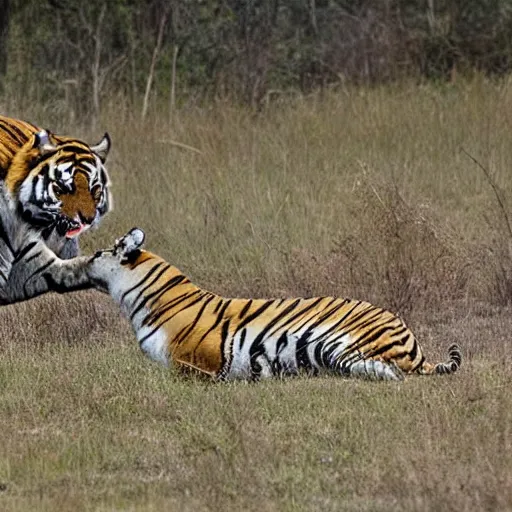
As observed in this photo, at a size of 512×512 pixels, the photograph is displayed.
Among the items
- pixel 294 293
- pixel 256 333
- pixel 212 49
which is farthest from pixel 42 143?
pixel 212 49

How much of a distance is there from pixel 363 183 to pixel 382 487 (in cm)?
567

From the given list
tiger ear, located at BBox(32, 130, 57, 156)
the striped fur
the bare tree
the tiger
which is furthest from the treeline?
the tiger

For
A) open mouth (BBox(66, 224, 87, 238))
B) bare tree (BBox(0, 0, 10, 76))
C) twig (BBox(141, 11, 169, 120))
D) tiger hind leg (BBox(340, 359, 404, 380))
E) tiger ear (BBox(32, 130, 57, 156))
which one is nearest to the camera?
tiger hind leg (BBox(340, 359, 404, 380))

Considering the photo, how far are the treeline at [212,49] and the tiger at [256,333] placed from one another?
732 centimetres

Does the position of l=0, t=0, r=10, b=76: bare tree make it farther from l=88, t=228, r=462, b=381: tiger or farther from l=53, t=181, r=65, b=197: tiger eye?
l=88, t=228, r=462, b=381: tiger

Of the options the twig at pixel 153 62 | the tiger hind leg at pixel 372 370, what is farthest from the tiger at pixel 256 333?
the twig at pixel 153 62

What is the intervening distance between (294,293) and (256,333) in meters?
2.50

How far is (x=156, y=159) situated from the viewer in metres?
13.3

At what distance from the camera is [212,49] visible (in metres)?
16.9

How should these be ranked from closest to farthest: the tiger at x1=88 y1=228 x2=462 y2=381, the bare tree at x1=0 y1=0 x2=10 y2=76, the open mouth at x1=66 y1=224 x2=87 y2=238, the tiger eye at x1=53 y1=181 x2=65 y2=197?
the tiger at x1=88 y1=228 x2=462 y2=381 → the open mouth at x1=66 y1=224 x2=87 y2=238 → the tiger eye at x1=53 y1=181 x2=65 y2=197 → the bare tree at x1=0 y1=0 x2=10 y2=76

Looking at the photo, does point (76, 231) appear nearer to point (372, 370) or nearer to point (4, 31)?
point (372, 370)

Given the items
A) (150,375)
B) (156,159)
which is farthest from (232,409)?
(156,159)

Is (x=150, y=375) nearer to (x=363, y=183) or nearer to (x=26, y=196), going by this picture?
(x=26, y=196)

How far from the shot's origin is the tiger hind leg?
296 inches
